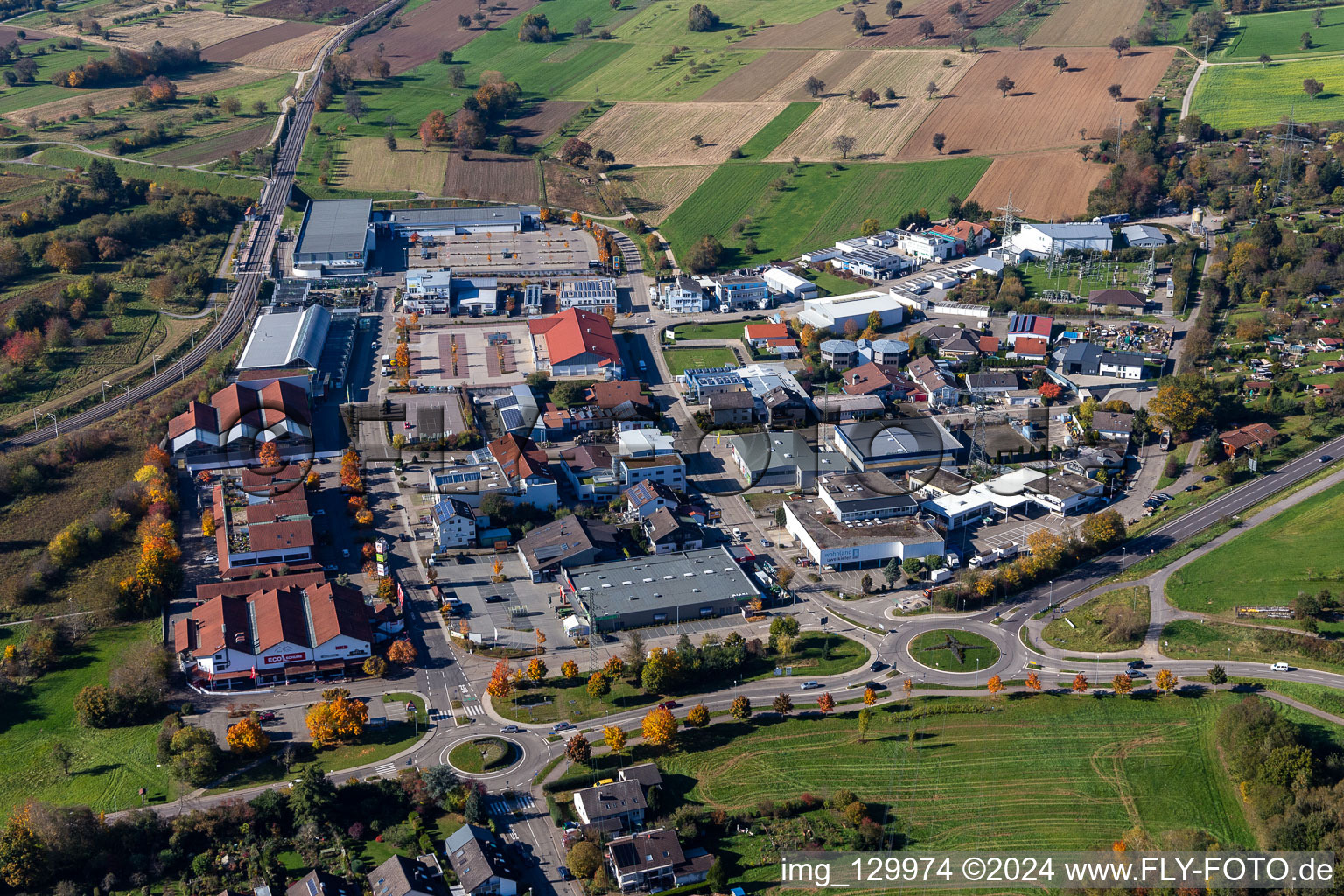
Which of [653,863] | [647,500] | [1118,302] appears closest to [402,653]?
[653,863]

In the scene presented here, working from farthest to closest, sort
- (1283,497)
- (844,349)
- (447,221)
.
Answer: (447,221), (844,349), (1283,497)

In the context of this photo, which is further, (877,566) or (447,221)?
(447,221)

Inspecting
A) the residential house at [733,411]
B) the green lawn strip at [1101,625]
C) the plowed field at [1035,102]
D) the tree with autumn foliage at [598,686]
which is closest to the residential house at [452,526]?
the tree with autumn foliage at [598,686]

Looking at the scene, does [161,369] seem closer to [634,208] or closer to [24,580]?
[24,580]

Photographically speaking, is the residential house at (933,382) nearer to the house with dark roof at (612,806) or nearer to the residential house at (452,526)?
the residential house at (452,526)

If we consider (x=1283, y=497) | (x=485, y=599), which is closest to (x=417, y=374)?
(x=485, y=599)

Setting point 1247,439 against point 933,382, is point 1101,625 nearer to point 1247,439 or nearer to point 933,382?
point 1247,439
